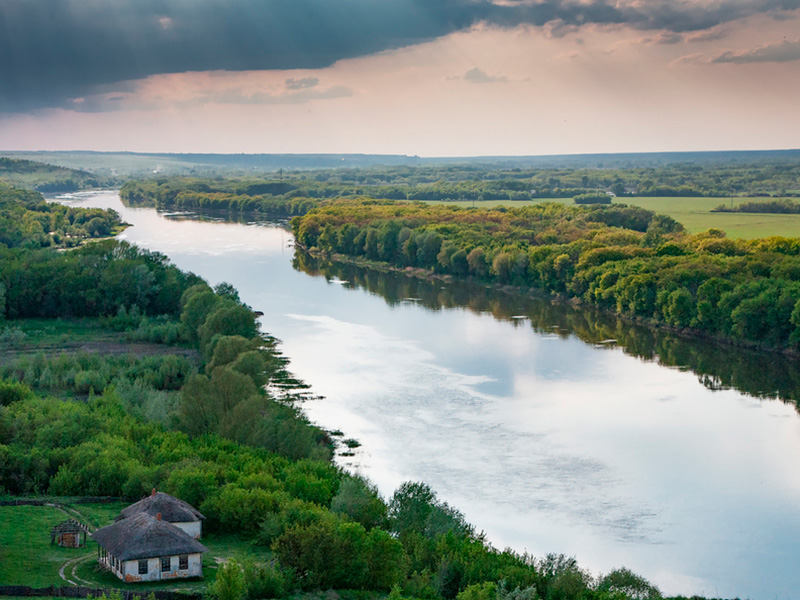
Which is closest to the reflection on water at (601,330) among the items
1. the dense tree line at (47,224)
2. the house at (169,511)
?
the dense tree line at (47,224)

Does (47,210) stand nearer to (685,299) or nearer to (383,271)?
(383,271)

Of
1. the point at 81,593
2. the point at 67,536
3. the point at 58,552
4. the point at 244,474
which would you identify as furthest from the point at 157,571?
the point at 244,474

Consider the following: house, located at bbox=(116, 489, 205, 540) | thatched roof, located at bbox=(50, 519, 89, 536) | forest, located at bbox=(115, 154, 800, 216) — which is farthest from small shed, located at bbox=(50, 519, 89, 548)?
forest, located at bbox=(115, 154, 800, 216)

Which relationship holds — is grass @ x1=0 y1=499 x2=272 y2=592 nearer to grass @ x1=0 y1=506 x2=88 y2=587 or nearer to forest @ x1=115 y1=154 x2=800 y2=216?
grass @ x1=0 y1=506 x2=88 y2=587

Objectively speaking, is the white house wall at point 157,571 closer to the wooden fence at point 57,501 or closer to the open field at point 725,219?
the wooden fence at point 57,501

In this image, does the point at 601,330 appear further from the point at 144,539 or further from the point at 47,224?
the point at 47,224

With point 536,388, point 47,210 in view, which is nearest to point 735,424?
point 536,388

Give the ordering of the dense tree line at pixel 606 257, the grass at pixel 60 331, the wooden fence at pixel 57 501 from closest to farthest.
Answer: the wooden fence at pixel 57 501 → the grass at pixel 60 331 → the dense tree line at pixel 606 257

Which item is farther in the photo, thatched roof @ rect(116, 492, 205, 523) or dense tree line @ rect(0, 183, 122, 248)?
dense tree line @ rect(0, 183, 122, 248)
